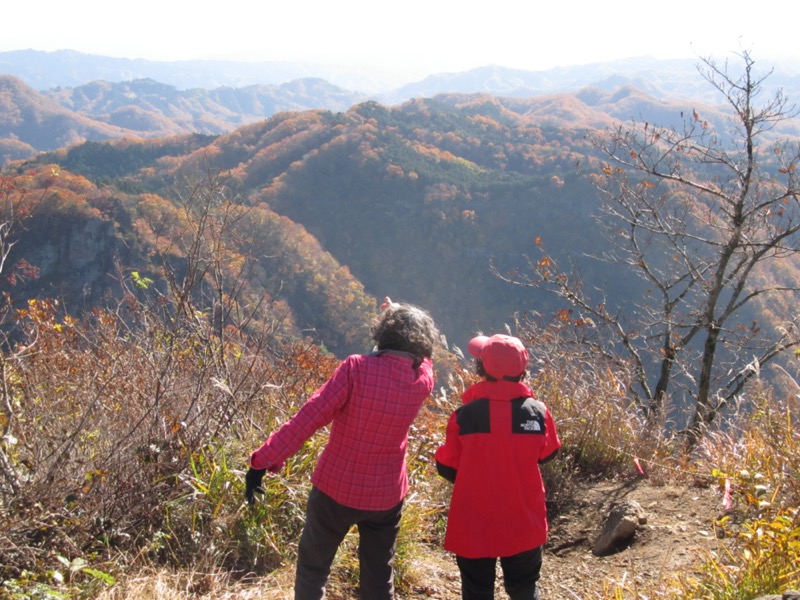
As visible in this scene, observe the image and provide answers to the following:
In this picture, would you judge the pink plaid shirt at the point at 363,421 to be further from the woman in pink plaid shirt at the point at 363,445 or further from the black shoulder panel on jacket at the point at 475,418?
the black shoulder panel on jacket at the point at 475,418

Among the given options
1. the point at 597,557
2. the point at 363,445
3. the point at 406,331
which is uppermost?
the point at 406,331

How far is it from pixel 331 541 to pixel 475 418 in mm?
665

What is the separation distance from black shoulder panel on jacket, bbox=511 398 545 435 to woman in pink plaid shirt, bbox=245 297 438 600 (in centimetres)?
33

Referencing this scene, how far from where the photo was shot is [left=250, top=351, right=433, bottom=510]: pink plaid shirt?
6.81 ft

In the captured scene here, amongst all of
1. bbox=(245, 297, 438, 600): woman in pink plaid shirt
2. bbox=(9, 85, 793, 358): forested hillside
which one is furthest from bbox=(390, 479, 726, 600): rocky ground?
bbox=(9, 85, 793, 358): forested hillside

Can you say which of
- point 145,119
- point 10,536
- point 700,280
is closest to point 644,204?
point 700,280

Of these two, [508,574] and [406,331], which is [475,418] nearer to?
[406,331]

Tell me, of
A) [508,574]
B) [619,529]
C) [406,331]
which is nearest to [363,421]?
[406,331]

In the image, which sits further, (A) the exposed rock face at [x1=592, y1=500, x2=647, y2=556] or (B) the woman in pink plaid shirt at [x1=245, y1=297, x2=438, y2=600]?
(A) the exposed rock face at [x1=592, y1=500, x2=647, y2=556]

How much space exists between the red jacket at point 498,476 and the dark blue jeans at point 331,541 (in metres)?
0.25

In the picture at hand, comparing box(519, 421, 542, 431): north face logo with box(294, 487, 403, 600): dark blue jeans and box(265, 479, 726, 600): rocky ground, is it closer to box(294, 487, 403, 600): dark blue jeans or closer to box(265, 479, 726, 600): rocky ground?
box(294, 487, 403, 600): dark blue jeans

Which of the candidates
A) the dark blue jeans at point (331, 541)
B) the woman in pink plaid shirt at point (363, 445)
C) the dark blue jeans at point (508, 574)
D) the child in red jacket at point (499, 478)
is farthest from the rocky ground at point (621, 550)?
the woman in pink plaid shirt at point (363, 445)

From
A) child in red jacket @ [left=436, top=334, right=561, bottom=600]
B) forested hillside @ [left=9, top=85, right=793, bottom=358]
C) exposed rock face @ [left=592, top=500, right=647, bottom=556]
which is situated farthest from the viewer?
forested hillside @ [left=9, top=85, right=793, bottom=358]

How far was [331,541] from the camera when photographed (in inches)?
84.4
